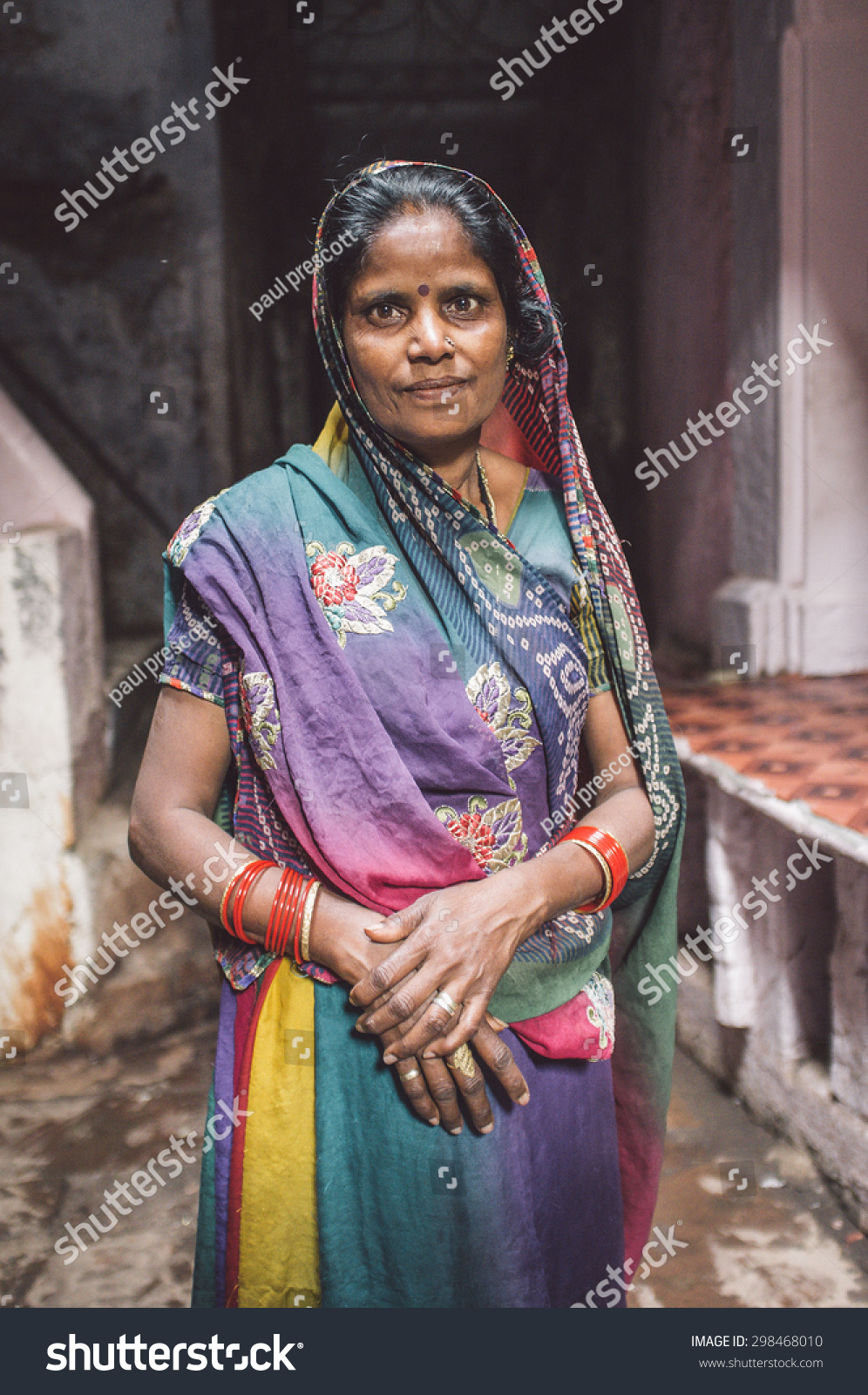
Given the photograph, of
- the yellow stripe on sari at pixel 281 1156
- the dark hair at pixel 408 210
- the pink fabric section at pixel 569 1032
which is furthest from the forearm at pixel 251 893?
the dark hair at pixel 408 210

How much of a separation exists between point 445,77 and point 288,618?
204 inches

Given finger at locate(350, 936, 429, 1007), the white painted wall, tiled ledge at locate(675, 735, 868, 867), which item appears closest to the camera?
finger at locate(350, 936, 429, 1007)

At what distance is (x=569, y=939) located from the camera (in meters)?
1.41

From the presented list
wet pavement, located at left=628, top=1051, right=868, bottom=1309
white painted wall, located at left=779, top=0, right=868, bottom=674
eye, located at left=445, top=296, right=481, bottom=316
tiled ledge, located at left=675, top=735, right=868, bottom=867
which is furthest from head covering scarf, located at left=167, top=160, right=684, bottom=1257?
white painted wall, located at left=779, top=0, right=868, bottom=674

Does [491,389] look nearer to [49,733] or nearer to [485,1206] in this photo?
[485,1206]

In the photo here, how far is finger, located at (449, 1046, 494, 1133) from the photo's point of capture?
1.30 meters

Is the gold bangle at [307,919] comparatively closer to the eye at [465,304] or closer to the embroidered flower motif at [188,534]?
the embroidered flower motif at [188,534]

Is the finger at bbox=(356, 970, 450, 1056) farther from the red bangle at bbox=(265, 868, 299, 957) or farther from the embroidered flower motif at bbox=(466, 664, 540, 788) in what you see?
the embroidered flower motif at bbox=(466, 664, 540, 788)

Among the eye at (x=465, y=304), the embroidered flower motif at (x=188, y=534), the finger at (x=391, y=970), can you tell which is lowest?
the finger at (x=391, y=970)

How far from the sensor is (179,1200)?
9.07 ft

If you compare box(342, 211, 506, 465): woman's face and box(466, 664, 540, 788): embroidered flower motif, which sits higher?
box(342, 211, 506, 465): woman's face

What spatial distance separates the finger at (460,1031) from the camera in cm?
125

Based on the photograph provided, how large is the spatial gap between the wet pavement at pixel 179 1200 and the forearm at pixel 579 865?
1405mm

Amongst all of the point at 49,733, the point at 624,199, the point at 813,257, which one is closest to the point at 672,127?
the point at 624,199
